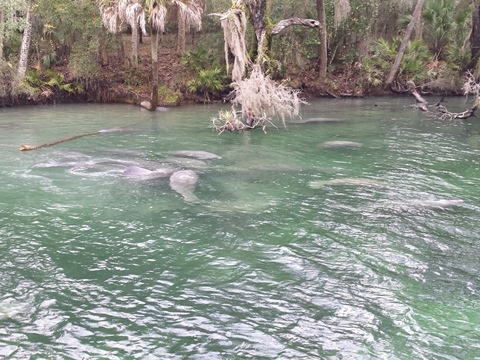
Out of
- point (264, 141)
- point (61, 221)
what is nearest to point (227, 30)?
point (264, 141)

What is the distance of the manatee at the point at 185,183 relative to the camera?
9.46 meters

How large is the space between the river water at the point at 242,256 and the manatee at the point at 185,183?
18 centimetres

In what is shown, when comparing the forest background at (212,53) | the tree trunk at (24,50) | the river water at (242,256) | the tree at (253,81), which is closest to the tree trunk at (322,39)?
the forest background at (212,53)

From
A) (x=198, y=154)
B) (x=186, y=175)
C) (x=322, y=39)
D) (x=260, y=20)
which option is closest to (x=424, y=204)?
(x=186, y=175)

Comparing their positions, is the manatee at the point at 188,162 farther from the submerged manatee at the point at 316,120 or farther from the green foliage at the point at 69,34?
the green foliage at the point at 69,34

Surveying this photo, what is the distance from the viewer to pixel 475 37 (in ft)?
86.3

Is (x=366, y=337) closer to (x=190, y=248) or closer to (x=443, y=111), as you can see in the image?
(x=190, y=248)

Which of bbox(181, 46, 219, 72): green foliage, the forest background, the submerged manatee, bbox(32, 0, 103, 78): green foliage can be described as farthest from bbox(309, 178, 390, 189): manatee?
bbox(32, 0, 103, 78): green foliage

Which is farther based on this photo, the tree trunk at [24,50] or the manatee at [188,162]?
the tree trunk at [24,50]

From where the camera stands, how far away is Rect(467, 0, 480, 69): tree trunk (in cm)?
2501

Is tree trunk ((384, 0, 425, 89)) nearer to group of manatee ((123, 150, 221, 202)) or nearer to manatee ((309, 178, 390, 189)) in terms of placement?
manatee ((309, 178, 390, 189))

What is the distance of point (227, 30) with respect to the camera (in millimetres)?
16578

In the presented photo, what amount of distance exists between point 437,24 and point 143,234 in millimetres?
29278

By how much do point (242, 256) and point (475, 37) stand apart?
25335 millimetres
